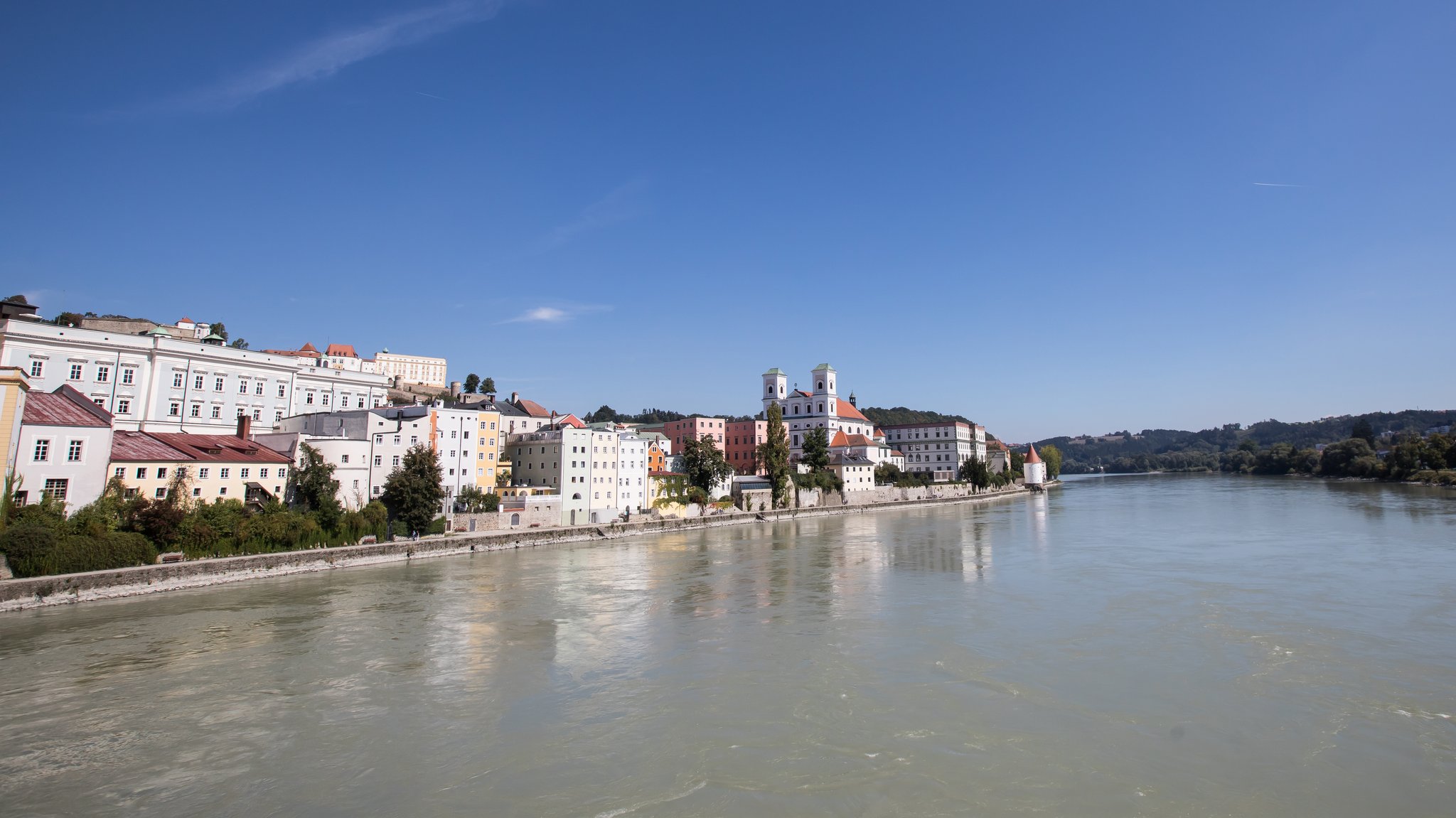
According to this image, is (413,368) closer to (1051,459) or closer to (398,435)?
(398,435)

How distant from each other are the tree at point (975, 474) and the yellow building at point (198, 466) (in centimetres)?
6312

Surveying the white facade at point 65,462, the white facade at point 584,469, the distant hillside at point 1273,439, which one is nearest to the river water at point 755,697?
the white facade at point 65,462

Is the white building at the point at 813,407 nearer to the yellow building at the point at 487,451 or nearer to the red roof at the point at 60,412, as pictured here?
the yellow building at the point at 487,451

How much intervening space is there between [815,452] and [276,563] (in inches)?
1636

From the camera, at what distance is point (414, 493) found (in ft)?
94.0

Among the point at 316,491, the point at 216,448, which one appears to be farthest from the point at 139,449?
the point at 316,491

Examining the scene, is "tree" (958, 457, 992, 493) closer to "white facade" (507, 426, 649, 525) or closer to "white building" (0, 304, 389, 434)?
"white facade" (507, 426, 649, 525)

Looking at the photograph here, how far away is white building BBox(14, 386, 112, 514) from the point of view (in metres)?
19.6

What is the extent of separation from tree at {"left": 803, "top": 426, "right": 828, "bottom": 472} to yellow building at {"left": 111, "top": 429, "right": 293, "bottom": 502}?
129 feet

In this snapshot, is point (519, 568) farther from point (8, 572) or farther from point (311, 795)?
point (311, 795)

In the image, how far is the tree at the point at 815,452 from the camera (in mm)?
57906

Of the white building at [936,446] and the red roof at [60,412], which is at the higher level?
the white building at [936,446]

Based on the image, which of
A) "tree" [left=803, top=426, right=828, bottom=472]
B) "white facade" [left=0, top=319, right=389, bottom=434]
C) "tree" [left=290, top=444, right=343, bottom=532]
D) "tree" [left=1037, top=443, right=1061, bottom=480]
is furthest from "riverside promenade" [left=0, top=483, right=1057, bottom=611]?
"tree" [left=1037, top=443, right=1061, bottom=480]

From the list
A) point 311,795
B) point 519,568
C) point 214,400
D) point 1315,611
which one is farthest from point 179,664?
point 214,400
